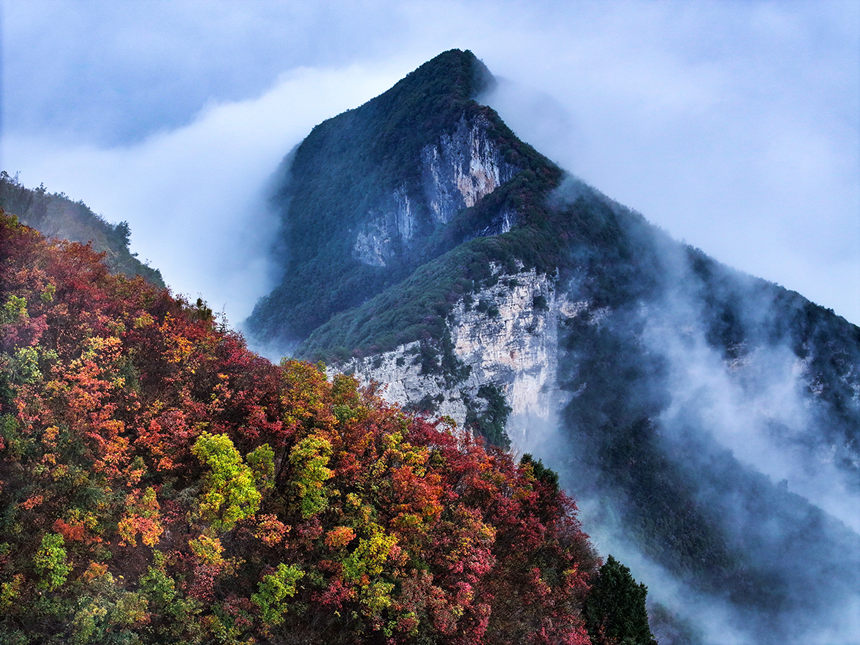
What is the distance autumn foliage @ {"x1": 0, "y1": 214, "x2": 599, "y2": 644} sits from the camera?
1833cm

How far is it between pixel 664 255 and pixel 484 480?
11913cm

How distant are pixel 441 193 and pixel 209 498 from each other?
124242 mm

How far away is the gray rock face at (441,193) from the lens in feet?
428

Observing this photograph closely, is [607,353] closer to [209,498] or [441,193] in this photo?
[441,193]

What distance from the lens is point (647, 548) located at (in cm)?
9075

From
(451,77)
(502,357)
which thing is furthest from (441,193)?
(502,357)

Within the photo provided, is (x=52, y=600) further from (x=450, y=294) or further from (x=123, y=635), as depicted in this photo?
(x=450, y=294)

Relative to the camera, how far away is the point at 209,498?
2064cm

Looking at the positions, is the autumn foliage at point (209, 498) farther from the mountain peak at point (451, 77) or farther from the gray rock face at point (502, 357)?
the mountain peak at point (451, 77)

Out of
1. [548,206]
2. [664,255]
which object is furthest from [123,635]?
[664,255]

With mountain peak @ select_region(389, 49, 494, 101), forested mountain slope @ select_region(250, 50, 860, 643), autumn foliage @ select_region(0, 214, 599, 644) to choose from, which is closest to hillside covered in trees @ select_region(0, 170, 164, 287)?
autumn foliage @ select_region(0, 214, 599, 644)

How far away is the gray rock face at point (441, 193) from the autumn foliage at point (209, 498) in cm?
9405

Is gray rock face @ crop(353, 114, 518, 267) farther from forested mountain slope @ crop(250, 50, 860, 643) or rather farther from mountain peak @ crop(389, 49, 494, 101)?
mountain peak @ crop(389, 49, 494, 101)

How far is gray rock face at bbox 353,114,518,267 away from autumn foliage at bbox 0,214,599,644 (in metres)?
94.0
